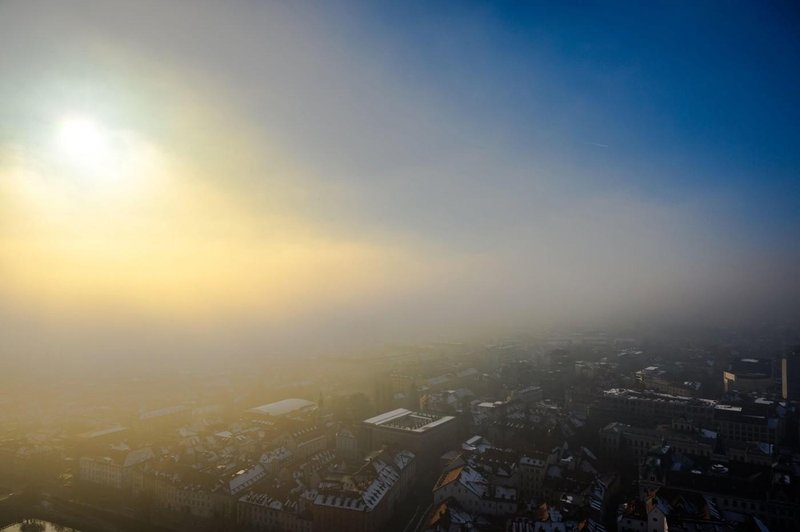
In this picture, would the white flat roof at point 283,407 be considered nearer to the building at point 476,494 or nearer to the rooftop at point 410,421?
the rooftop at point 410,421

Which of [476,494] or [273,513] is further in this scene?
[273,513]

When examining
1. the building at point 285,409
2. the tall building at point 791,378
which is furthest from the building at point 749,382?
the building at point 285,409

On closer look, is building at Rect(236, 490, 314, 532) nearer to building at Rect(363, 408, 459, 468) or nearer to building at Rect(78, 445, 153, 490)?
building at Rect(78, 445, 153, 490)

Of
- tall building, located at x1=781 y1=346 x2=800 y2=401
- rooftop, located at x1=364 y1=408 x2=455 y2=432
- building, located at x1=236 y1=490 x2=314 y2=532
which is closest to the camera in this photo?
building, located at x1=236 y1=490 x2=314 y2=532

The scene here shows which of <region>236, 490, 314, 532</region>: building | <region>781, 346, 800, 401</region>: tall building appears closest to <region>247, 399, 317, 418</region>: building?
<region>236, 490, 314, 532</region>: building

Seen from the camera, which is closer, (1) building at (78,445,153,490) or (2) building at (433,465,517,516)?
(2) building at (433,465,517,516)

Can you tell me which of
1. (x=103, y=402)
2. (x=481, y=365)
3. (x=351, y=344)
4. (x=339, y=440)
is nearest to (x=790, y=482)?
(x=339, y=440)

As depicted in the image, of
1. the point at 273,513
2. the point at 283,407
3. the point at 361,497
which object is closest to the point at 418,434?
the point at 361,497

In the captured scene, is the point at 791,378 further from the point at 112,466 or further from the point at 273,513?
the point at 112,466
